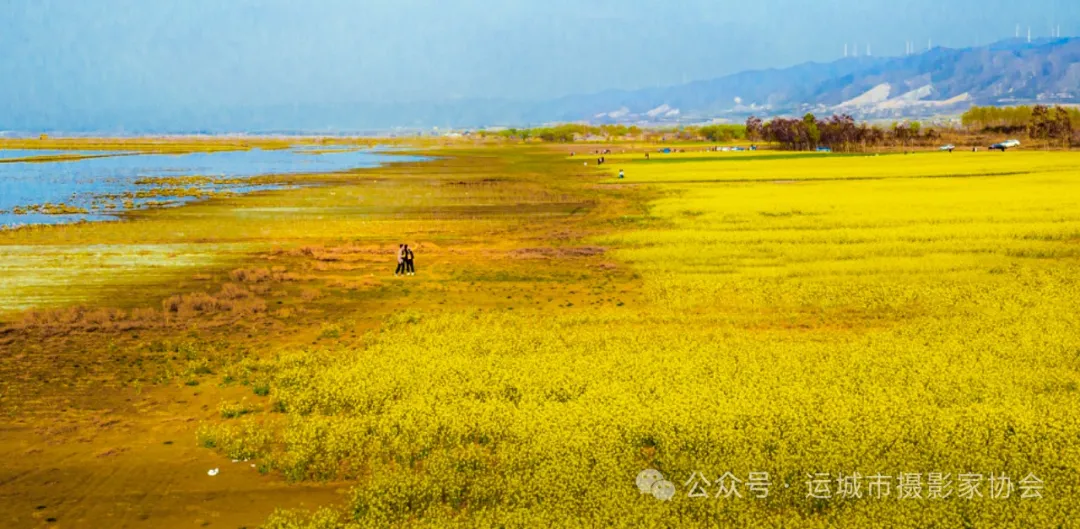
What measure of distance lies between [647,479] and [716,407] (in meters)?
2.97

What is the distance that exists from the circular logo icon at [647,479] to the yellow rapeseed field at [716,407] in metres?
0.03

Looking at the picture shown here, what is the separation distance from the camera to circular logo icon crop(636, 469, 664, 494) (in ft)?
39.4

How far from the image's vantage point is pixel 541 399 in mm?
15477

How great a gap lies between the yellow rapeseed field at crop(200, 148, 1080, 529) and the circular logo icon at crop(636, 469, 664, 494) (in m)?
0.03

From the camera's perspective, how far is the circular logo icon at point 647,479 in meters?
12.0

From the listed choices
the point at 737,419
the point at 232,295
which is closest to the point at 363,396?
the point at 737,419

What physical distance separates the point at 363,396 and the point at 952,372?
42.6 ft

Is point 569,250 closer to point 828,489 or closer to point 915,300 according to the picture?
point 915,300

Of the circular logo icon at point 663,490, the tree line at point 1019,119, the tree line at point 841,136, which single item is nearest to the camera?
the circular logo icon at point 663,490

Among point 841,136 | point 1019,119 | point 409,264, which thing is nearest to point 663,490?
point 409,264

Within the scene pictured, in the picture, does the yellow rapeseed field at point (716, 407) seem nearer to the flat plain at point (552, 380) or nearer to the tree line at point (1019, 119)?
the flat plain at point (552, 380)

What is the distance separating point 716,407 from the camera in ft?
48.0

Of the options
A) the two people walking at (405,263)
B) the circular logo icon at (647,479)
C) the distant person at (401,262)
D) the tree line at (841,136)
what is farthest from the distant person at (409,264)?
the tree line at (841,136)

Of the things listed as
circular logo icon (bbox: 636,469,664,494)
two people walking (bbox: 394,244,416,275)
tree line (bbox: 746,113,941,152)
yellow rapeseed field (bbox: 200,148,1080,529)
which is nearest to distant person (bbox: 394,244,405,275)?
two people walking (bbox: 394,244,416,275)
